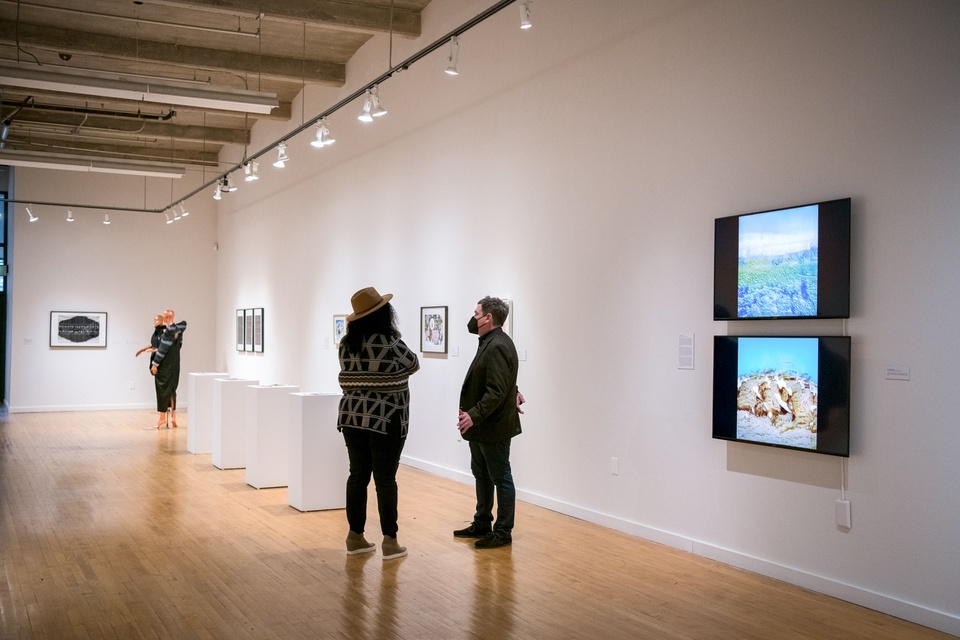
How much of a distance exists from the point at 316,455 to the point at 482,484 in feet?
5.35

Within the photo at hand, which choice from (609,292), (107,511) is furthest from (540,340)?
(107,511)

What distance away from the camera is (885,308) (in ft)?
14.4

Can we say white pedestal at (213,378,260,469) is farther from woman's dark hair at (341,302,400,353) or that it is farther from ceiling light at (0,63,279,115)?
woman's dark hair at (341,302,400,353)

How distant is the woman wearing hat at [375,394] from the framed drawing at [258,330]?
9.91 metres

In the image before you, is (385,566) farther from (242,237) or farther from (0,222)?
(0,222)

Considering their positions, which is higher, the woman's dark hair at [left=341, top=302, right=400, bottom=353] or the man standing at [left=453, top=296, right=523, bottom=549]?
the woman's dark hair at [left=341, top=302, right=400, bottom=353]

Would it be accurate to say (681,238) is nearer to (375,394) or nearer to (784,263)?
(784,263)

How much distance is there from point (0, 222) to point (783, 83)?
16370 millimetres

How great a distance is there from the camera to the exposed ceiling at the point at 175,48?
875 cm

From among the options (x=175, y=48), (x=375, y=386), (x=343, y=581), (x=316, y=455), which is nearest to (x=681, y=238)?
(x=375, y=386)

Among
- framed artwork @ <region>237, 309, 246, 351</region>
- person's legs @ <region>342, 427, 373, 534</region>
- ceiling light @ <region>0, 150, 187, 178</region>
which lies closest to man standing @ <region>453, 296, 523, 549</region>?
person's legs @ <region>342, 427, 373, 534</region>

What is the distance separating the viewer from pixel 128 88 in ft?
28.6

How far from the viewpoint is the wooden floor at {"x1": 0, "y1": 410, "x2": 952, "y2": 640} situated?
404 centimetres

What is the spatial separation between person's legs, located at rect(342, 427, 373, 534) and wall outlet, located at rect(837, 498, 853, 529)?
2704 mm
